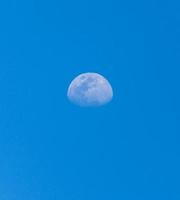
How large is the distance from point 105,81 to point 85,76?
46 centimetres

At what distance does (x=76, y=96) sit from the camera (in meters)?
24.5

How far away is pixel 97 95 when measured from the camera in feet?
→ 79.8

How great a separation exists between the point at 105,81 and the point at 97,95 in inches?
26.3

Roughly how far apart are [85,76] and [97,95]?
2.58ft

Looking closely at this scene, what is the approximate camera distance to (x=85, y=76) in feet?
81.8

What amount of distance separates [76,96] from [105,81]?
80cm

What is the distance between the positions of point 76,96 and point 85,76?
63 centimetres
